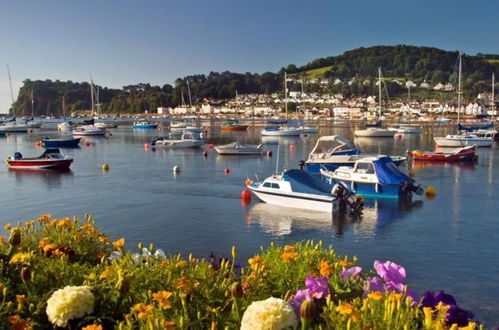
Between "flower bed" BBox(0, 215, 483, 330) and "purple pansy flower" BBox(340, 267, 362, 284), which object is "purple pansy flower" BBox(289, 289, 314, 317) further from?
"purple pansy flower" BBox(340, 267, 362, 284)

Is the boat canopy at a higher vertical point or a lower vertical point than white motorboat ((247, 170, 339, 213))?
higher

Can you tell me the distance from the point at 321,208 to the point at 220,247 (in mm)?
7356

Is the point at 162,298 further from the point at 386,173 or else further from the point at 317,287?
the point at 386,173

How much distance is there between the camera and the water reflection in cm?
3684

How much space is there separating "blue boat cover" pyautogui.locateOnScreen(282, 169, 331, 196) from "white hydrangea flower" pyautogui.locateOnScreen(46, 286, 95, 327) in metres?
19.9

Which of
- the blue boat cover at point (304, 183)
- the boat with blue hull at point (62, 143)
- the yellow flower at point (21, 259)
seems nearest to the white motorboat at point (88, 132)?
the boat with blue hull at point (62, 143)

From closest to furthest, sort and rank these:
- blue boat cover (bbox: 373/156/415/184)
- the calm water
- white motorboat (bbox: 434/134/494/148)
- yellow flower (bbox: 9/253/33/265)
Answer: yellow flower (bbox: 9/253/33/265) < the calm water < blue boat cover (bbox: 373/156/415/184) < white motorboat (bbox: 434/134/494/148)

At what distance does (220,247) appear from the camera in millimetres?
18656

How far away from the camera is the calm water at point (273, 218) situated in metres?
16.6

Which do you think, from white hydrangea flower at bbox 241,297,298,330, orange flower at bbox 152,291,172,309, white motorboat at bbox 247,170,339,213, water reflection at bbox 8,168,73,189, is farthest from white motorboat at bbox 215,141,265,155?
white hydrangea flower at bbox 241,297,298,330

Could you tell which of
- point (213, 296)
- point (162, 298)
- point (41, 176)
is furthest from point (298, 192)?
point (41, 176)

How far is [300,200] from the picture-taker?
24969 mm

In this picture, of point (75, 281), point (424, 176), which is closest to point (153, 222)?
point (75, 281)

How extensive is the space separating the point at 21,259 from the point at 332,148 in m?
37.3
